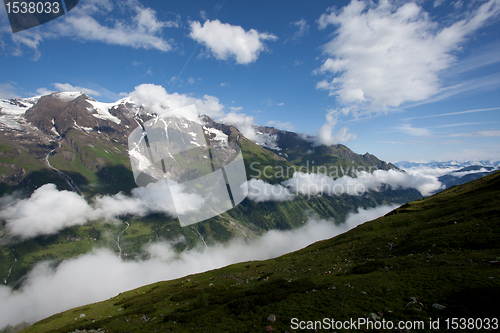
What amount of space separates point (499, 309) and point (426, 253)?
16.6 meters

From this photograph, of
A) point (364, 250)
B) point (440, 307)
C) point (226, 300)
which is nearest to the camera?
point (440, 307)

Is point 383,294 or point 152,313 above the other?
point 383,294

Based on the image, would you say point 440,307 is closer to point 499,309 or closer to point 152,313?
point 499,309

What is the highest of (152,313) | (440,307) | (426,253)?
(440,307)

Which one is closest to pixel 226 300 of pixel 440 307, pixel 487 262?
pixel 440 307

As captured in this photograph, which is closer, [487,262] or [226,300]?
[487,262]

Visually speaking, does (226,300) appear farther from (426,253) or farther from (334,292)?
(426,253)

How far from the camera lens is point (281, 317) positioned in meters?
13.7

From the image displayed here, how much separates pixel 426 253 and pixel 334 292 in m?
15.4

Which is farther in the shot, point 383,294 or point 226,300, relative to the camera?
point 226,300

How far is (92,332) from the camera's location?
1877 centimetres

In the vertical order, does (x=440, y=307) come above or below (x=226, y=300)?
above

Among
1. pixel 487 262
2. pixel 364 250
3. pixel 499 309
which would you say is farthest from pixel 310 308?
pixel 364 250

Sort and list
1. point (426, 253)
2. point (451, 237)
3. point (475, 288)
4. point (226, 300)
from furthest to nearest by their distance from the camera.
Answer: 1. point (451, 237)
2. point (426, 253)
3. point (226, 300)
4. point (475, 288)
